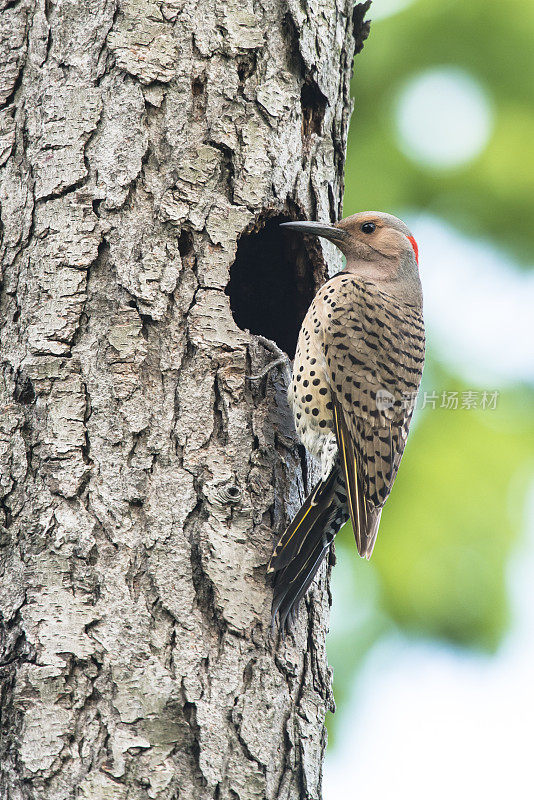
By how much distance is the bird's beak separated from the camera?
3.36 metres

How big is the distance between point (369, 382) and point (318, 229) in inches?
25.7

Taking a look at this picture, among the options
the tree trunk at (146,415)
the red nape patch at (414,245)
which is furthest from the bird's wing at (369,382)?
the red nape patch at (414,245)

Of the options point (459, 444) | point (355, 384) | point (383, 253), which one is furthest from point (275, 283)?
point (459, 444)

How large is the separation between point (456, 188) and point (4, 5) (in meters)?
2.42

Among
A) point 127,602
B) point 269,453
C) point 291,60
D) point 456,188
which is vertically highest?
point 291,60

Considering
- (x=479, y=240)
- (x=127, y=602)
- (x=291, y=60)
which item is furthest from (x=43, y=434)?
(x=479, y=240)

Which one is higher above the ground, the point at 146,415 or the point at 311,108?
the point at 311,108

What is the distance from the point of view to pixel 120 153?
2934mm

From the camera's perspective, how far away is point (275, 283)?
399 cm

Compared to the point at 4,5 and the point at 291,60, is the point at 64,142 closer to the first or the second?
the point at 4,5

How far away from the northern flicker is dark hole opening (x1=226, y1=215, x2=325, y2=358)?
0.14 m

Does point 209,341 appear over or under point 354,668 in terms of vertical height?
over

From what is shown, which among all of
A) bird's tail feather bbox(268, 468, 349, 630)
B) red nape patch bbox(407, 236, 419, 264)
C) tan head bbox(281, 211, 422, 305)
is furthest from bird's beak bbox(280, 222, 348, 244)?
bird's tail feather bbox(268, 468, 349, 630)

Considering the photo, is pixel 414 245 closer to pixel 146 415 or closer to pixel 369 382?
pixel 369 382
